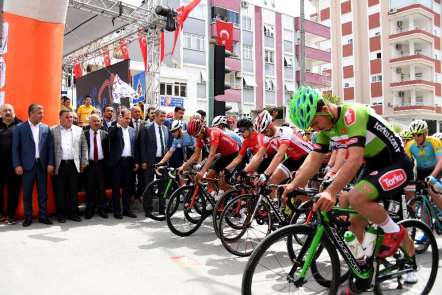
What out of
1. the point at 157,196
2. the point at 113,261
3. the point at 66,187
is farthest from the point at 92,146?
the point at 113,261

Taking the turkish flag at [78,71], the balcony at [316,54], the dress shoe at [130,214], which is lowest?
the dress shoe at [130,214]

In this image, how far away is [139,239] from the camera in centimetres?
645

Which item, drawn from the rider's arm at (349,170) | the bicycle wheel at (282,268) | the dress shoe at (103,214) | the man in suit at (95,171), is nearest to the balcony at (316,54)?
the man in suit at (95,171)

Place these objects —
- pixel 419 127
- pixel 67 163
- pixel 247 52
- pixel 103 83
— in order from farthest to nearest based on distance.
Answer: pixel 247 52 < pixel 103 83 < pixel 67 163 < pixel 419 127

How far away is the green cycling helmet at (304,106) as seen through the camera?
3.42 m

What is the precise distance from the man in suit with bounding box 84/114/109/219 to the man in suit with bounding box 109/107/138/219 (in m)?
0.21

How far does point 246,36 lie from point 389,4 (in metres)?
20.3

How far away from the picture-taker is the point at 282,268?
12.0 feet

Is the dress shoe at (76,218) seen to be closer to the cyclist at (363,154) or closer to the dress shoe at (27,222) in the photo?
the dress shoe at (27,222)

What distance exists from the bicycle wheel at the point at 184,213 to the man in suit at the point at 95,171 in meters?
2.14

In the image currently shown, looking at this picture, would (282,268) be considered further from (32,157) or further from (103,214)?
(32,157)

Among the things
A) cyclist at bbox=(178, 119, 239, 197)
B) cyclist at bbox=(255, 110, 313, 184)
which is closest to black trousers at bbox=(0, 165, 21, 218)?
cyclist at bbox=(178, 119, 239, 197)

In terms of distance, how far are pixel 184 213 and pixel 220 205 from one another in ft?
3.38

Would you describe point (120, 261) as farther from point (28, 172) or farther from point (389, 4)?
point (389, 4)
